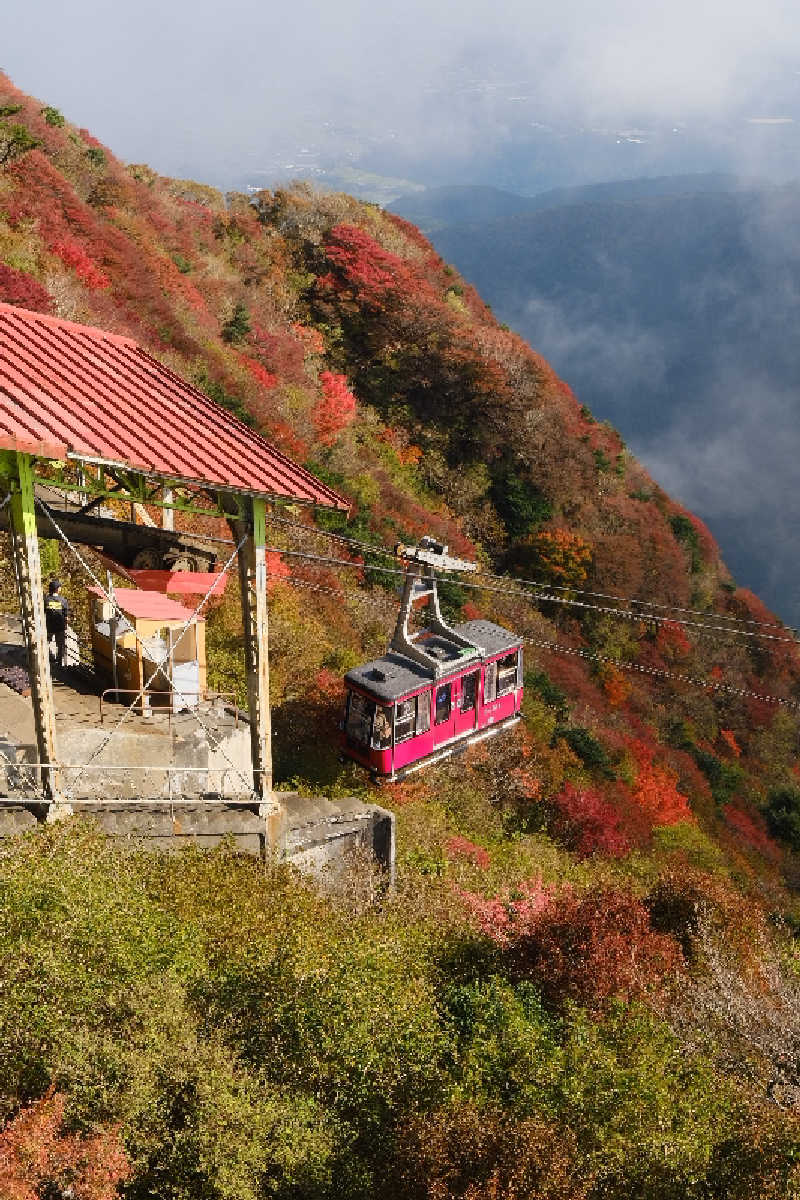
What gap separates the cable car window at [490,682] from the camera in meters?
18.0

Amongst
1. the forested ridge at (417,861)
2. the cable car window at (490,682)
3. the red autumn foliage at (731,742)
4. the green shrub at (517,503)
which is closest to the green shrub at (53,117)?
the forested ridge at (417,861)

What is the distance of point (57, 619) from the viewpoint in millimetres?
15695

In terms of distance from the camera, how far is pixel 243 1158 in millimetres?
7586

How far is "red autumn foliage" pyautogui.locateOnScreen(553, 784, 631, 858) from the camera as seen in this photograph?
22.6m

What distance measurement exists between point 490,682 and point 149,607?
7843 millimetres

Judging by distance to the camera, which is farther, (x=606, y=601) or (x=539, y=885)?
(x=606, y=601)

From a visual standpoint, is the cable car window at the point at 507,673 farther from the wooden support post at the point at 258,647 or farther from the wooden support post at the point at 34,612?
the wooden support post at the point at 34,612

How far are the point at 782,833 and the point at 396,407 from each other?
78.2 feet

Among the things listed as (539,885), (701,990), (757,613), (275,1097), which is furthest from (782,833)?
(275,1097)

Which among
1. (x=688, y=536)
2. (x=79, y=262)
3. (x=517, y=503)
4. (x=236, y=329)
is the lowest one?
(x=688, y=536)

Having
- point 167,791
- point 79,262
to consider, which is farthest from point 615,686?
point 167,791

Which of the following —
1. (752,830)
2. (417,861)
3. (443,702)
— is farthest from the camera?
(752,830)

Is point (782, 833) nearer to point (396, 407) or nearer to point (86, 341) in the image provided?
point (396, 407)

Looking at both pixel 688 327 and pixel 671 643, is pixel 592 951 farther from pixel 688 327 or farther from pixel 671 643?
pixel 688 327
